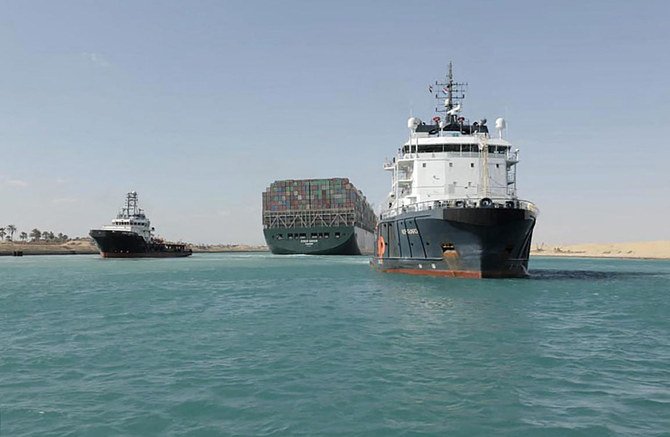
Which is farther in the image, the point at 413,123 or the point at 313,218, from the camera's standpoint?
the point at 313,218

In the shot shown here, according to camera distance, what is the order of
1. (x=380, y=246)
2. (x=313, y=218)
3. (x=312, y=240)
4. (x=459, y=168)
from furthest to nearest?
(x=313, y=218), (x=312, y=240), (x=380, y=246), (x=459, y=168)

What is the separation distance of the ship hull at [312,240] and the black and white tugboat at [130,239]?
81.3 ft

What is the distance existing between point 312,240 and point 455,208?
70167mm

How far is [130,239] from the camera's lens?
94.4 m

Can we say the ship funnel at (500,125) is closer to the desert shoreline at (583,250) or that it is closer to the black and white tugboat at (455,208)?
the black and white tugboat at (455,208)

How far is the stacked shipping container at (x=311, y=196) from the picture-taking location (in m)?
110

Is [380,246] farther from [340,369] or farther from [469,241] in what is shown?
[340,369]

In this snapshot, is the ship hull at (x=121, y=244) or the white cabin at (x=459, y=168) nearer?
the white cabin at (x=459, y=168)

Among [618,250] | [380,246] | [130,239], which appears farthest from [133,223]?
[618,250]

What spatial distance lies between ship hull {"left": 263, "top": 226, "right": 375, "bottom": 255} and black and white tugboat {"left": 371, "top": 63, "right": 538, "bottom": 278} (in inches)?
2031

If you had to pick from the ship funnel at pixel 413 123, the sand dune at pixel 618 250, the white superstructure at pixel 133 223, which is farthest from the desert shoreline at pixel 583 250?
the ship funnel at pixel 413 123

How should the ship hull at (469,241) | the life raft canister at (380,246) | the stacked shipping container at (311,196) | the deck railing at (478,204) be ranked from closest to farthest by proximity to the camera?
the ship hull at (469,241) → the deck railing at (478,204) → the life raft canister at (380,246) → the stacked shipping container at (311,196)

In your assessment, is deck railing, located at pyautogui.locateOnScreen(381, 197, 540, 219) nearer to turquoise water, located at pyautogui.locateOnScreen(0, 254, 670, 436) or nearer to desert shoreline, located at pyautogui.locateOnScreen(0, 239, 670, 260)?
turquoise water, located at pyautogui.locateOnScreen(0, 254, 670, 436)

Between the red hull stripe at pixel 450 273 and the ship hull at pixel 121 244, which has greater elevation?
the ship hull at pixel 121 244
